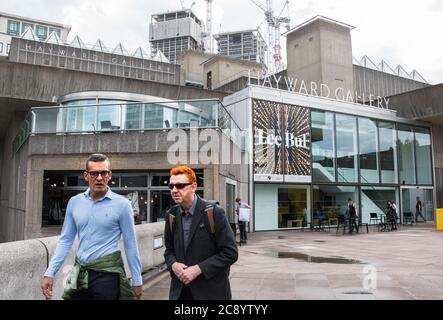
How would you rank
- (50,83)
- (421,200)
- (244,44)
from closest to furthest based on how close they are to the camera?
(50,83), (421,200), (244,44)

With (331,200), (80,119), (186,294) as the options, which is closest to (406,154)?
(331,200)

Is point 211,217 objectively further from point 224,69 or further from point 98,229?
point 224,69

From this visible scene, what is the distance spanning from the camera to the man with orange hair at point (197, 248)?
10.5ft

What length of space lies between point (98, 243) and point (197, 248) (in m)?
0.83

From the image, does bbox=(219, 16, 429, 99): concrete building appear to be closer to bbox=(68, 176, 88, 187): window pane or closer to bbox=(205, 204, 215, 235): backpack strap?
bbox=(68, 176, 88, 187): window pane

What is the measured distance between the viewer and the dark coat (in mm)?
3197

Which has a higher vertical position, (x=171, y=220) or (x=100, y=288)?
(x=171, y=220)

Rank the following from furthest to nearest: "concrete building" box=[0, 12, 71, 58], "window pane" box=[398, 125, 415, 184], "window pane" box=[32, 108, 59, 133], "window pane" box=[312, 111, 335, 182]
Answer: "concrete building" box=[0, 12, 71, 58] → "window pane" box=[398, 125, 415, 184] → "window pane" box=[312, 111, 335, 182] → "window pane" box=[32, 108, 59, 133]

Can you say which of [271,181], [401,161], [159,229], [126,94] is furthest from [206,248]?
[401,161]

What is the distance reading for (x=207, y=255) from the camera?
3273mm

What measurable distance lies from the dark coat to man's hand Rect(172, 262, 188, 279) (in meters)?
0.06

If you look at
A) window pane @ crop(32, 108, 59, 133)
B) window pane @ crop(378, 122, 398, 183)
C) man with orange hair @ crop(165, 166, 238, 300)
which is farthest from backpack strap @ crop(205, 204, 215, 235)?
window pane @ crop(378, 122, 398, 183)

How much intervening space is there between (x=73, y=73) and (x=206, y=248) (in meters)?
25.8
